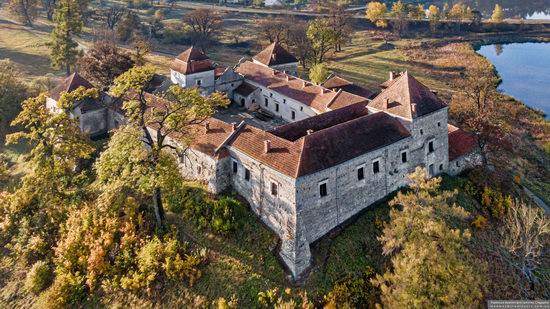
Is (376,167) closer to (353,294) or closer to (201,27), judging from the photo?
(353,294)

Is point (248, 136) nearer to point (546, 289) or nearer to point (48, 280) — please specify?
point (48, 280)

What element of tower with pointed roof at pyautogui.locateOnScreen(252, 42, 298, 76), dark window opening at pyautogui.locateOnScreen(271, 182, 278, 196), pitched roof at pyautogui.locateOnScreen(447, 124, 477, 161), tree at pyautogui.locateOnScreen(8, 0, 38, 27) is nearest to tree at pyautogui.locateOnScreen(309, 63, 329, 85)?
tower with pointed roof at pyautogui.locateOnScreen(252, 42, 298, 76)

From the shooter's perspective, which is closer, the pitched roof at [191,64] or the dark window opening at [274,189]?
the dark window opening at [274,189]

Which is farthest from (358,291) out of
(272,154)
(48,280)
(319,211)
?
(48,280)

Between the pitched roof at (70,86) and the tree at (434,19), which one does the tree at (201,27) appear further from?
the tree at (434,19)

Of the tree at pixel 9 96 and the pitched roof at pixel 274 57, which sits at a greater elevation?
the pitched roof at pixel 274 57

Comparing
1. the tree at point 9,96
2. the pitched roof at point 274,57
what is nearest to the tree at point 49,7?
the tree at point 9,96
